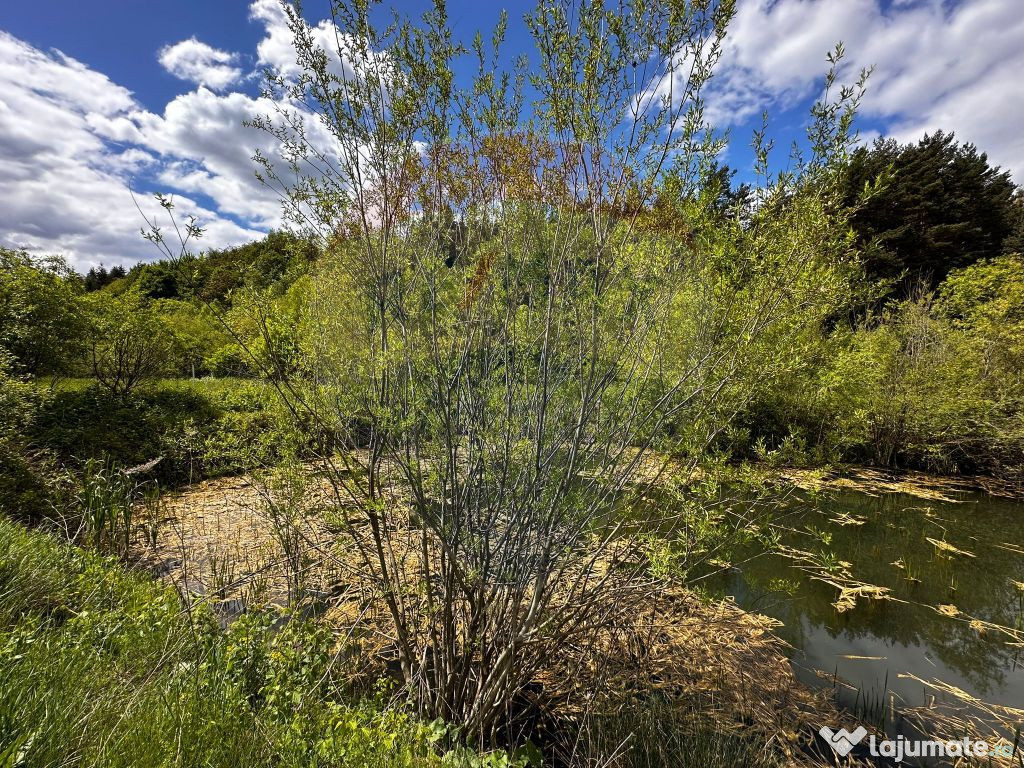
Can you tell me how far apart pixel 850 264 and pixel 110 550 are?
6.73 metres

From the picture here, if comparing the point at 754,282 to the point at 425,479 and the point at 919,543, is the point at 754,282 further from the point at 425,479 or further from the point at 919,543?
the point at 919,543

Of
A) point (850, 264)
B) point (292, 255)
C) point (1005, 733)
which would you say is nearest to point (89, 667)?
point (292, 255)

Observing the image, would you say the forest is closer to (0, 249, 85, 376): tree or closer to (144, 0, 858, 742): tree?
(144, 0, 858, 742): tree

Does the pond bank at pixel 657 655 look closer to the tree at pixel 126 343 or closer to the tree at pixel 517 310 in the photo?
the tree at pixel 517 310

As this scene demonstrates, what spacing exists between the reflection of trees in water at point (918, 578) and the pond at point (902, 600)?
0.5 inches

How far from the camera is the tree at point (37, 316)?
5926 mm

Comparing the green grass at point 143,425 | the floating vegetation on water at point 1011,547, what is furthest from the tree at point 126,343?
the floating vegetation on water at point 1011,547

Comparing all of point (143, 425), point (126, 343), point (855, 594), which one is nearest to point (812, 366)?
point (855, 594)

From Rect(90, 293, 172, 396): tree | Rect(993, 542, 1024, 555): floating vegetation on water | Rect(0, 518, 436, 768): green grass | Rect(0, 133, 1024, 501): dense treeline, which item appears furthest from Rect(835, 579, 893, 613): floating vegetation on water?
Rect(90, 293, 172, 396): tree

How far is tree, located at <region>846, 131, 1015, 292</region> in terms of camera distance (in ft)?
54.5

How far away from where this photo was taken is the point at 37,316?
6.13 meters

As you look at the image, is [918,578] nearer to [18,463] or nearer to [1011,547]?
[1011,547]

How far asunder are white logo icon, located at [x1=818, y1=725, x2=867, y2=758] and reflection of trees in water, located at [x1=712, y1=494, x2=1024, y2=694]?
0.95 metres

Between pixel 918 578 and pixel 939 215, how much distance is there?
800 inches
